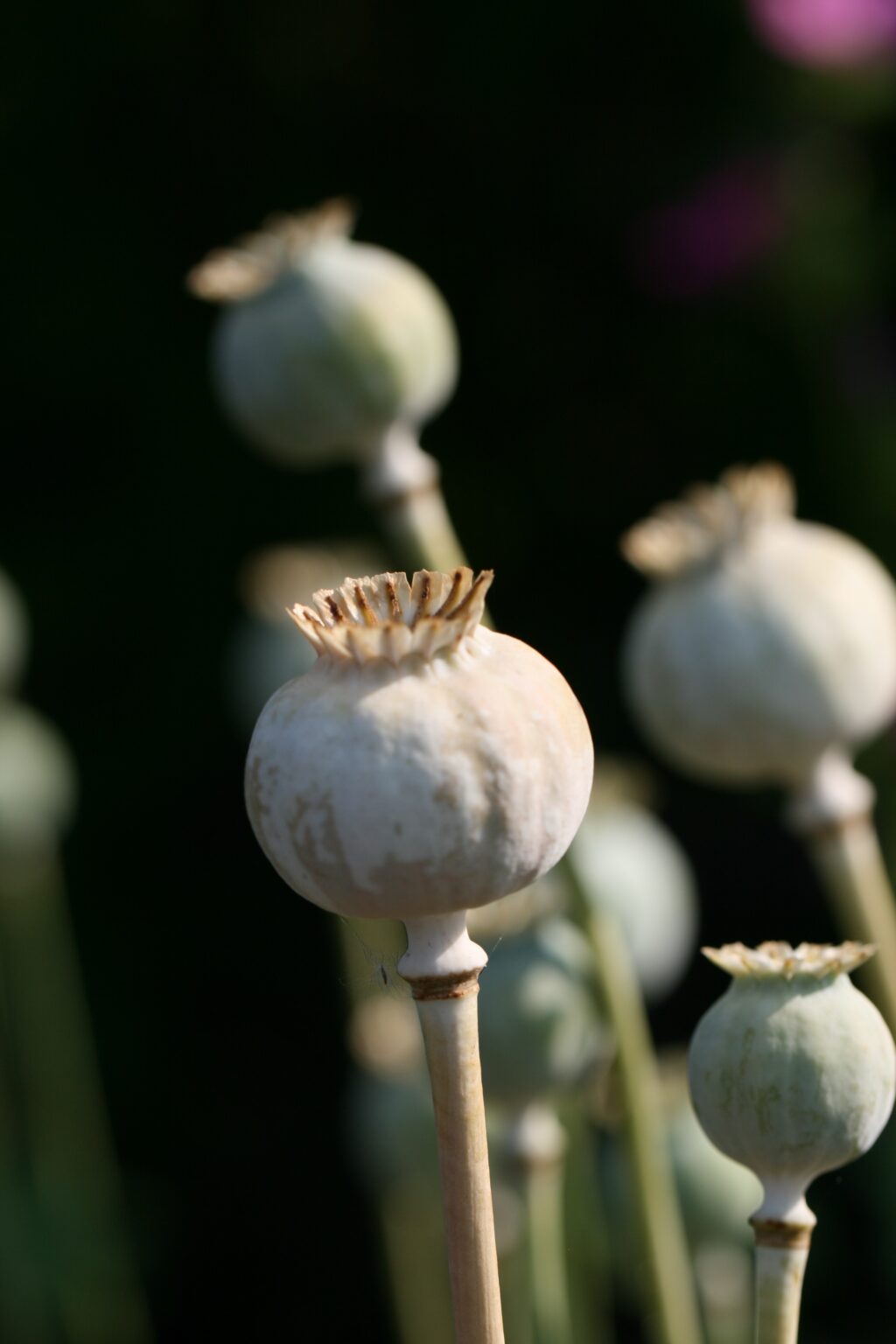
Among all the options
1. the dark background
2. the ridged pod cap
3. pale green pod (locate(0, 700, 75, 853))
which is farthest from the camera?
the dark background

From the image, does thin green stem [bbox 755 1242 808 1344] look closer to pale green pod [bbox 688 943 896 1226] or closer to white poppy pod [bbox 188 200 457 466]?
pale green pod [bbox 688 943 896 1226]

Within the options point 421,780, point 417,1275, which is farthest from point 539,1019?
point 417,1275

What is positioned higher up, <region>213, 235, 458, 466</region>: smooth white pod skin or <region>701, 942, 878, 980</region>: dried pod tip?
<region>213, 235, 458, 466</region>: smooth white pod skin

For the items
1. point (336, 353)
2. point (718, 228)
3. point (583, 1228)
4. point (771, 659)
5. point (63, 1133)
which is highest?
point (718, 228)

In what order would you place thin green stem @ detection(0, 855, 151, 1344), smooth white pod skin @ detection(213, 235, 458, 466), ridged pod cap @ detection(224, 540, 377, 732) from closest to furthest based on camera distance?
smooth white pod skin @ detection(213, 235, 458, 466) → ridged pod cap @ detection(224, 540, 377, 732) → thin green stem @ detection(0, 855, 151, 1344)

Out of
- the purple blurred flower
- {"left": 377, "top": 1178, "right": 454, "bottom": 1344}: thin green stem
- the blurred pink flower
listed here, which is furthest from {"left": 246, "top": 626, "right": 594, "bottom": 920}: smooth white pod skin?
the purple blurred flower

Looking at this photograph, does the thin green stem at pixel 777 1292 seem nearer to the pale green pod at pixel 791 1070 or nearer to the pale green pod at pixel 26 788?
the pale green pod at pixel 791 1070

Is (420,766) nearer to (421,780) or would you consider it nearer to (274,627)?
(421,780)
